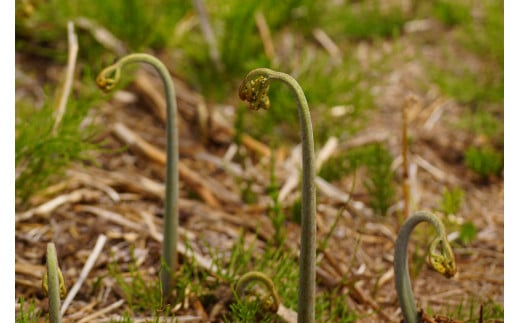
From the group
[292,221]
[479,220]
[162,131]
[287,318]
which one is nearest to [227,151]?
[162,131]

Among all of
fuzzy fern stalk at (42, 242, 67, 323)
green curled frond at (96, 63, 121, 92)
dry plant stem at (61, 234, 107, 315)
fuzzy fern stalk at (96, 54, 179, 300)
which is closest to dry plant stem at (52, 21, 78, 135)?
dry plant stem at (61, 234, 107, 315)

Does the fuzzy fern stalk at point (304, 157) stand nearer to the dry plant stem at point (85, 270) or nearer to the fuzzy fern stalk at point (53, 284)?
the fuzzy fern stalk at point (53, 284)

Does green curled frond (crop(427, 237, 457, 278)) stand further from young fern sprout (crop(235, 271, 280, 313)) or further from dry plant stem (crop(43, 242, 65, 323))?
dry plant stem (crop(43, 242, 65, 323))

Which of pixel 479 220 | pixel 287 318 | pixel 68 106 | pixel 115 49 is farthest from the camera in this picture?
pixel 115 49

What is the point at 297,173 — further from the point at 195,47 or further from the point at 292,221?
the point at 195,47

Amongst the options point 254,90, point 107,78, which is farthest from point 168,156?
point 254,90

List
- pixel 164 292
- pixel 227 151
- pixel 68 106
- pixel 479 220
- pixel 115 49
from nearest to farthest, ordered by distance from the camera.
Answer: pixel 164 292 → pixel 68 106 → pixel 479 220 → pixel 227 151 → pixel 115 49

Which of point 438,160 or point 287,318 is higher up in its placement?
point 438,160
